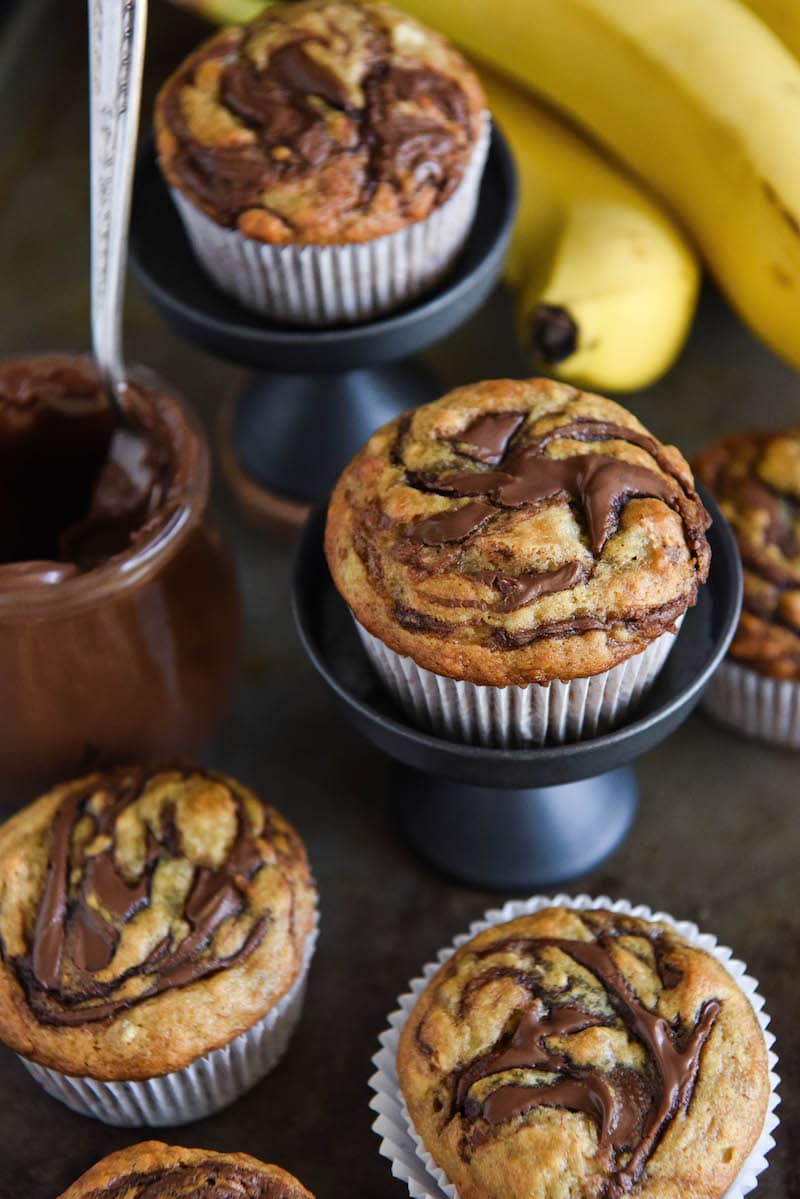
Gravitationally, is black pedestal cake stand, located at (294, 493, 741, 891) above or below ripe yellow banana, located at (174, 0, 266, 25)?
below

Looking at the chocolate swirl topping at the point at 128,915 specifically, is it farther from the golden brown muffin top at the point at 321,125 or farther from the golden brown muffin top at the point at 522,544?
the golden brown muffin top at the point at 321,125

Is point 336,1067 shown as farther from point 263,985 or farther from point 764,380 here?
point 764,380

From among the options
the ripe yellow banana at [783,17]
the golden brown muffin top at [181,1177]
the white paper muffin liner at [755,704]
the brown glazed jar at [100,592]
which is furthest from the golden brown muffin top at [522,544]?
the ripe yellow banana at [783,17]

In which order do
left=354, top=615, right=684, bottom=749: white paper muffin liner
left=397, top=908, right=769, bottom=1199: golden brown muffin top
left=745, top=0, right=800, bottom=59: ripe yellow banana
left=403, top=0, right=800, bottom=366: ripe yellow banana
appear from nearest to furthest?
left=397, top=908, right=769, bottom=1199: golden brown muffin top, left=354, top=615, right=684, bottom=749: white paper muffin liner, left=403, top=0, right=800, bottom=366: ripe yellow banana, left=745, top=0, right=800, bottom=59: ripe yellow banana

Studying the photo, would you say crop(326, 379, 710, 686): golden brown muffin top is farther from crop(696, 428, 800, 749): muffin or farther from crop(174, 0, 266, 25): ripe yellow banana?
crop(174, 0, 266, 25): ripe yellow banana

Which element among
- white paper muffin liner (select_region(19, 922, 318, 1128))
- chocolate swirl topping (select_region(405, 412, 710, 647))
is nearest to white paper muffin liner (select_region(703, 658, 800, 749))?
chocolate swirl topping (select_region(405, 412, 710, 647))

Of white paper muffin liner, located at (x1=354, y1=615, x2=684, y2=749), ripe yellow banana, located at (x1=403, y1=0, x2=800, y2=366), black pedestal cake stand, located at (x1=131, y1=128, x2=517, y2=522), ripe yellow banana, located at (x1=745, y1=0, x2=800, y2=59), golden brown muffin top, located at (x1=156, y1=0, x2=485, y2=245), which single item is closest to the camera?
white paper muffin liner, located at (x1=354, y1=615, x2=684, y2=749)
